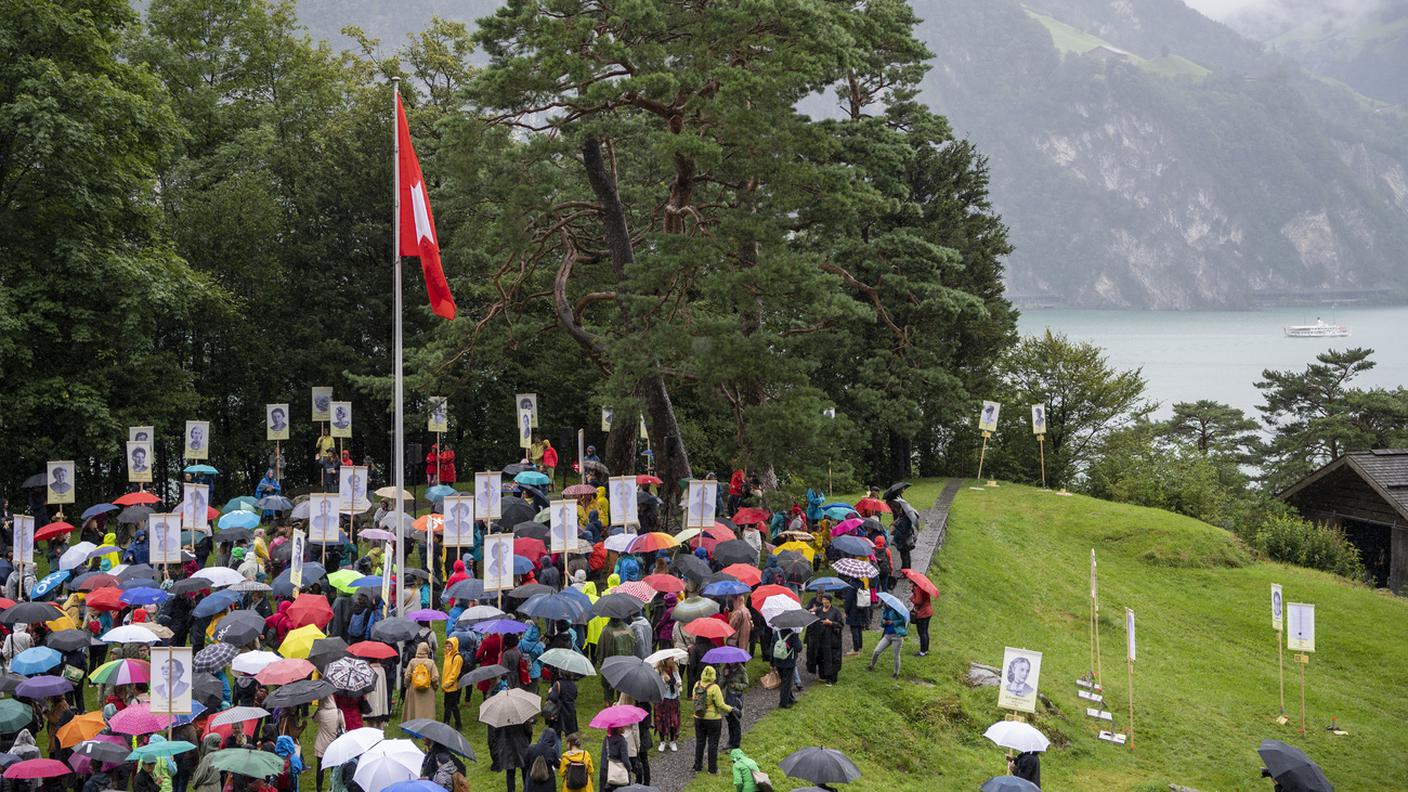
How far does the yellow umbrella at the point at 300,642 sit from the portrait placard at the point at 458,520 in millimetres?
4402

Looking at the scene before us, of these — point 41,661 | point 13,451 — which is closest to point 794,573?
point 41,661

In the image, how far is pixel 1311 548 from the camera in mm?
31078

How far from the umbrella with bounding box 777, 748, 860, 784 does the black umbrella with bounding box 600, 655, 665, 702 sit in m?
1.90

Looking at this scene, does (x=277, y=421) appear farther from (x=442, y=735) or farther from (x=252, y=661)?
(x=442, y=735)

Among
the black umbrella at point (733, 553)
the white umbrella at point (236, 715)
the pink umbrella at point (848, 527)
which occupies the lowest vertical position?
the white umbrella at point (236, 715)

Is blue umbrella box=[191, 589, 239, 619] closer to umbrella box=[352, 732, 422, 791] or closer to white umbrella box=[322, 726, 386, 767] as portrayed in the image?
white umbrella box=[322, 726, 386, 767]

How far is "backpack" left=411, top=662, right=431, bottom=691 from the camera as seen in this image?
13.9 m

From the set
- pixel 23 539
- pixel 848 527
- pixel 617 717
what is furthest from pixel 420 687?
pixel 23 539

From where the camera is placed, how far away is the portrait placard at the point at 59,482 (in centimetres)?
2378

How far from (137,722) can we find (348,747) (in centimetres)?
300

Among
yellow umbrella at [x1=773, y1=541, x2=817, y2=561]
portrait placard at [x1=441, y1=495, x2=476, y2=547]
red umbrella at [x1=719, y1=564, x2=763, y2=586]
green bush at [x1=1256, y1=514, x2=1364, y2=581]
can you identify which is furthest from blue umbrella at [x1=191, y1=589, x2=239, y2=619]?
green bush at [x1=1256, y1=514, x2=1364, y2=581]

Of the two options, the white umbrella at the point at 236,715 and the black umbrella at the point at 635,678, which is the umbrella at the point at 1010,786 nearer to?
the black umbrella at the point at 635,678

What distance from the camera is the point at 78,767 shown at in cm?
1238

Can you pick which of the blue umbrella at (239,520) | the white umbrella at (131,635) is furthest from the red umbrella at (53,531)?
the white umbrella at (131,635)
